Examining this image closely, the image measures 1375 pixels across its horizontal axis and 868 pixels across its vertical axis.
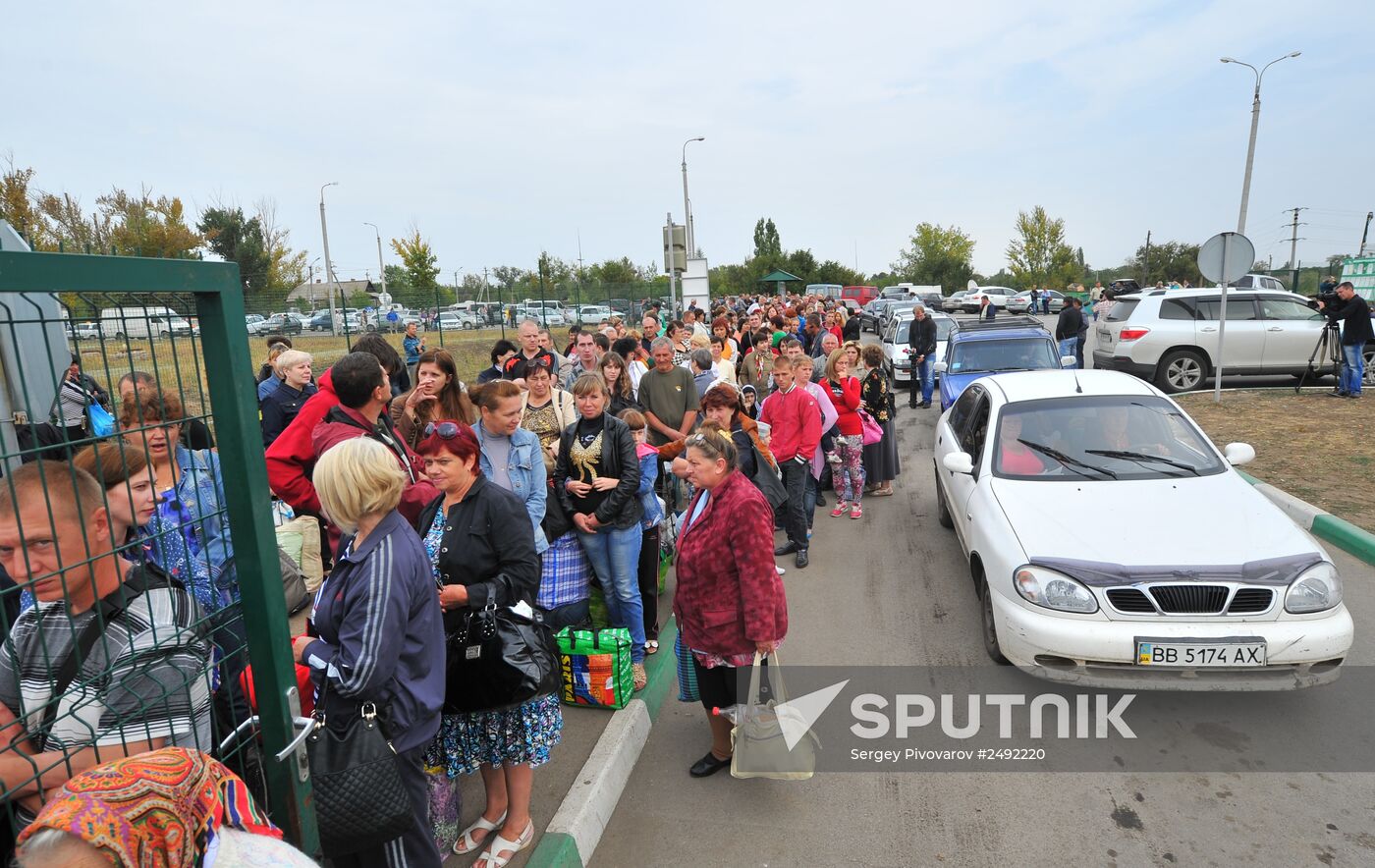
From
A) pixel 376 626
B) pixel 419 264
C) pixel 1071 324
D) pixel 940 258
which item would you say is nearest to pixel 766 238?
pixel 940 258

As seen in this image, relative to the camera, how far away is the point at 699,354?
8.50m

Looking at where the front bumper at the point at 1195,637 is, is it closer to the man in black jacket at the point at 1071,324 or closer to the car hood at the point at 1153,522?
the car hood at the point at 1153,522

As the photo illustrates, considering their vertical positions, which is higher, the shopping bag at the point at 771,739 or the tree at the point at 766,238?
the tree at the point at 766,238

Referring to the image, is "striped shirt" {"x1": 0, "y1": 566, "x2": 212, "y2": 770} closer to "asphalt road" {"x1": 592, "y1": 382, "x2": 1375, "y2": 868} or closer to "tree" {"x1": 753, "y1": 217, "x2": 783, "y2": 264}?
"asphalt road" {"x1": 592, "y1": 382, "x2": 1375, "y2": 868}

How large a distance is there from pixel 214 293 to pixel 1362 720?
18.0 ft

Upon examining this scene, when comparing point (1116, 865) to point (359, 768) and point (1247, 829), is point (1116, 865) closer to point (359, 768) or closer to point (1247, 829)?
point (1247, 829)

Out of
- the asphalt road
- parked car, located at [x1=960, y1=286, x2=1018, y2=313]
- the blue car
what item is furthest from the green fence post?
parked car, located at [x1=960, y1=286, x2=1018, y2=313]

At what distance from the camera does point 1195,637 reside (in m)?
3.68

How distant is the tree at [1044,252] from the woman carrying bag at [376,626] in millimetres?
70465

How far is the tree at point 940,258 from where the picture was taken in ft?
243

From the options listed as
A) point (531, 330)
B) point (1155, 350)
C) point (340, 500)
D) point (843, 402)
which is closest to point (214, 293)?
point (340, 500)

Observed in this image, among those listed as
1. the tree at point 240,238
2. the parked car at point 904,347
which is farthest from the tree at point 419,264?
the parked car at point 904,347

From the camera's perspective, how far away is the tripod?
11906 millimetres

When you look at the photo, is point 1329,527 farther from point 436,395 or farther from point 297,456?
point 297,456
